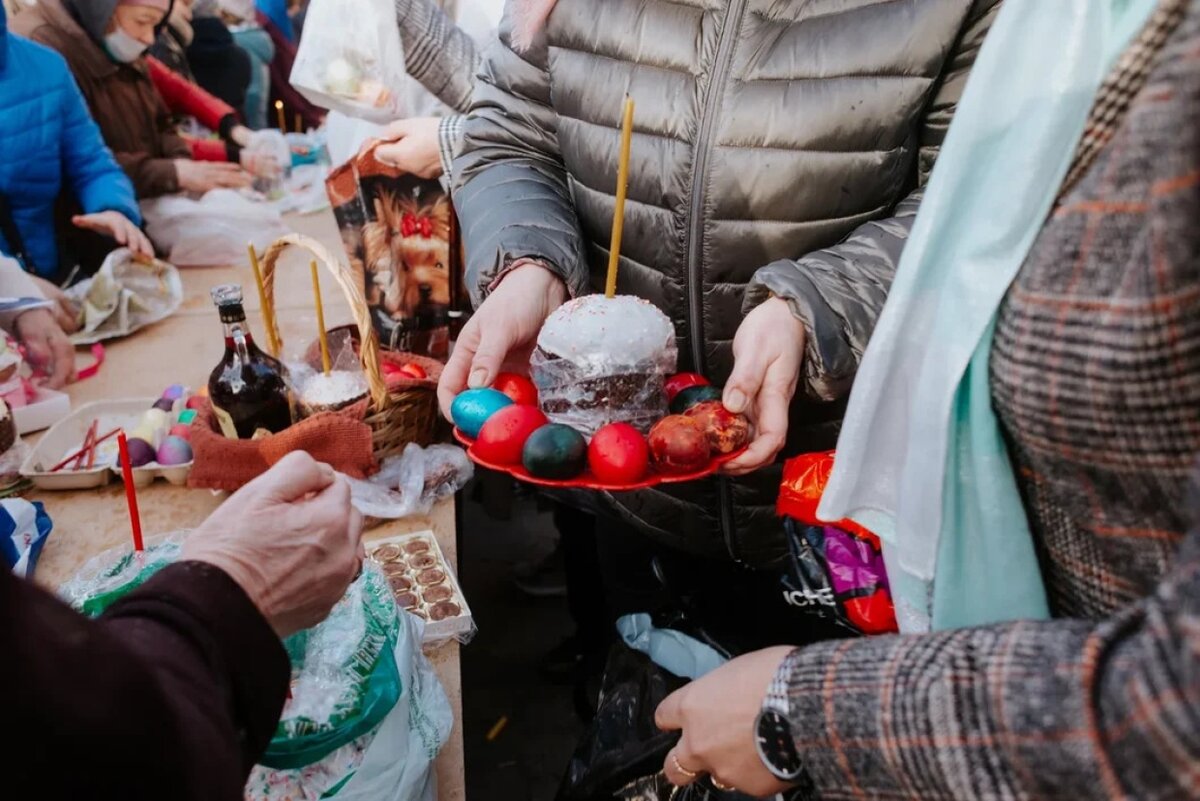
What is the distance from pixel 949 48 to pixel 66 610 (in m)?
1.40

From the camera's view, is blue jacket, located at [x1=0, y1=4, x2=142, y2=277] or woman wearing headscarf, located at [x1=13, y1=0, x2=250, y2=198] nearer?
blue jacket, located at [x1=0, y1=4, x2=142, y2=277]

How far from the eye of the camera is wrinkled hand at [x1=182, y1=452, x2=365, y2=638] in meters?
0.91

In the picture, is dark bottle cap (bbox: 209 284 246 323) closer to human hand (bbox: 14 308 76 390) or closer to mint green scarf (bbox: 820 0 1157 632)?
human hand (bbox: 14 308 76 390)

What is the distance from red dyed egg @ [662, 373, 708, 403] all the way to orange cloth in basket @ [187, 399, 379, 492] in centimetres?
66

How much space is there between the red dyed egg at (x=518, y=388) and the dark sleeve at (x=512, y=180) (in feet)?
0.57

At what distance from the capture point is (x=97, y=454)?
6.24 feet

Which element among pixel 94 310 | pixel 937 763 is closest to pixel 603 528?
pixel 937 763

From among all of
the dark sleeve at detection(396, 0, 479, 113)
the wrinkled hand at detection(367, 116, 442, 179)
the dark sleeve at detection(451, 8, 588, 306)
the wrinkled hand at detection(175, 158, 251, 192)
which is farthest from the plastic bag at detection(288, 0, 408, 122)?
the wrinkled hand at detection(175, 158, 251, 192)

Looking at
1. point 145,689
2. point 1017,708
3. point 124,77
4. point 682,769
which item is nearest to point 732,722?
point 682,769

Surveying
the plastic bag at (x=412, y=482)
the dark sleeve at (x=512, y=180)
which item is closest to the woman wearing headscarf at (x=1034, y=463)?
the dark sleeve at (x=512, y=180)

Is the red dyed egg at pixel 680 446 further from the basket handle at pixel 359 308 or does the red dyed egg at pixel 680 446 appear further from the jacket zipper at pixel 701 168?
the basket handle at pixel 359 308

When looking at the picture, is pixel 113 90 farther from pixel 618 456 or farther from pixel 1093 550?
pixel 1093 550

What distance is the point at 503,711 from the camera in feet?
8.66

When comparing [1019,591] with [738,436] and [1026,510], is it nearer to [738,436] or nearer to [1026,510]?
[1026,510]
